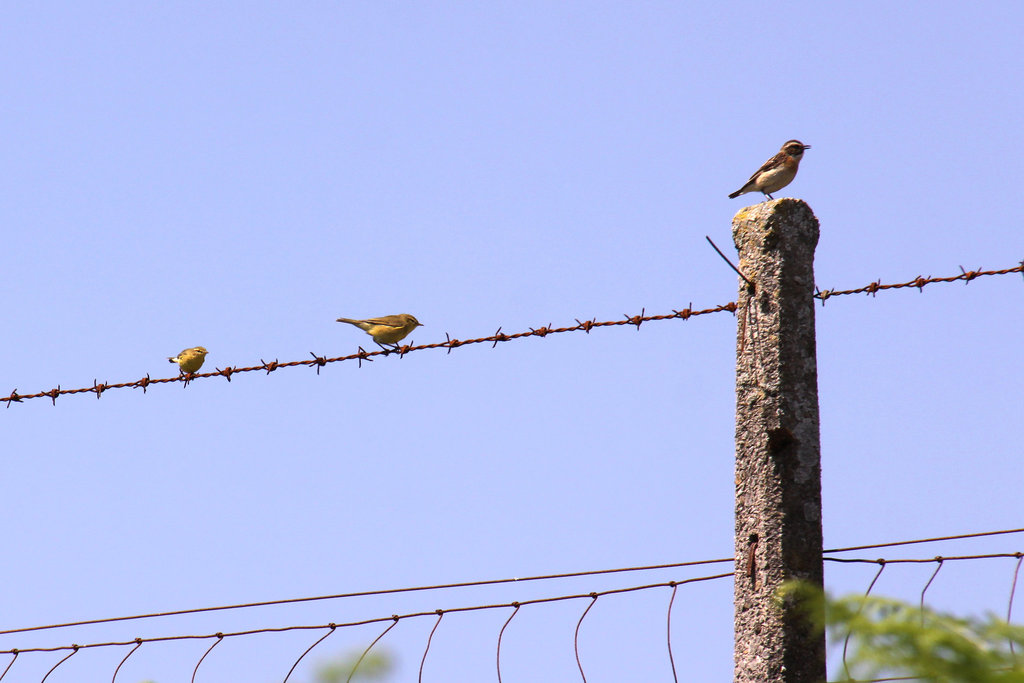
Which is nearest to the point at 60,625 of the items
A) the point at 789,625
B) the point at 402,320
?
the point at 789,625

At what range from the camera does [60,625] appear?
6.15m

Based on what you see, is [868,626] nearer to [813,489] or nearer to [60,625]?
[813,489]

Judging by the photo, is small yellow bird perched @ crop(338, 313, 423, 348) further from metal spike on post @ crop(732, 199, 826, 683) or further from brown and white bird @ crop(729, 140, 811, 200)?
metal spike on post @ crop(732, 199, 826, 683)

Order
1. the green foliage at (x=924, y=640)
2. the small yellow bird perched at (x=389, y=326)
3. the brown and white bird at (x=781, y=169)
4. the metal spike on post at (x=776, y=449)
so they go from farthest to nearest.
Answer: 1. the small yellow bird perched at (x=389, y=326)
2. the brown and white bird at (x=781, y=169)
3. the metal spike on post at (x=776, y=449)
4. the green foliage at (x=924, y=640)

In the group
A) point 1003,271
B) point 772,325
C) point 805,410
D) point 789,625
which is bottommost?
point 789,625

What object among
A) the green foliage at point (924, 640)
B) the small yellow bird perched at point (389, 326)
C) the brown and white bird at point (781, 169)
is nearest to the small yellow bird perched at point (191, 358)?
the small yellow bird perched at point (389, 326)

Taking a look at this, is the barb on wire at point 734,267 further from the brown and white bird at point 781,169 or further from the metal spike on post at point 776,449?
the brown and white bird at point 781,169

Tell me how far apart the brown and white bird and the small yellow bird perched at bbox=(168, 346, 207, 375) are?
5.85 metres

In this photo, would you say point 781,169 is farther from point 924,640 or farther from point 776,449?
point 924,640

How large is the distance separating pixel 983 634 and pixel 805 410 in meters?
2.03

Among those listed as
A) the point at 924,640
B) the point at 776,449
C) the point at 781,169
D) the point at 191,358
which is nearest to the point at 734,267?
the point at 776,449

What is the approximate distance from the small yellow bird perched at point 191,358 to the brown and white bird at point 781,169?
5.85 metres

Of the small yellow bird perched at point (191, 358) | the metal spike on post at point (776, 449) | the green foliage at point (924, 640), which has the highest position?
the small yellow bird perched at point (191, 358)

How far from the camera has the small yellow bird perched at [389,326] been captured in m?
11.6
